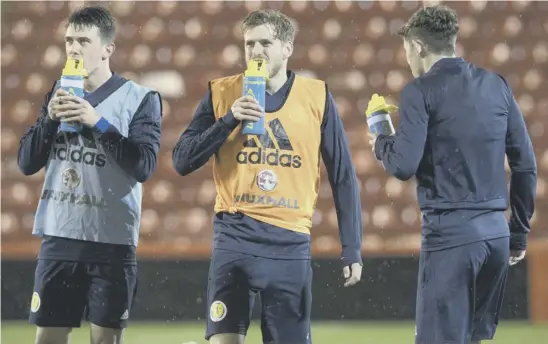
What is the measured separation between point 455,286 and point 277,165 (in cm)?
65

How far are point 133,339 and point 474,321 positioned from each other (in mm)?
2830

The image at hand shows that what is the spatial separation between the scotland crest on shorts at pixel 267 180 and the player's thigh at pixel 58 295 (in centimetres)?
66

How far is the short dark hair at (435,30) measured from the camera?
3.30 metres

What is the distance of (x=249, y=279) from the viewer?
10.7ft

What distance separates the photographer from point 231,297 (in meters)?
3.27

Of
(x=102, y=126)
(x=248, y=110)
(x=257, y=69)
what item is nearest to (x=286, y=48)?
(x=257, y=69)

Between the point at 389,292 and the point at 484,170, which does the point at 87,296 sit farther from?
the point at 389,292

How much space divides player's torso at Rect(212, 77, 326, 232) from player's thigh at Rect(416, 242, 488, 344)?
44 centimetres

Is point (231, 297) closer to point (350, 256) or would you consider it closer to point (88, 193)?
point (350, 256)

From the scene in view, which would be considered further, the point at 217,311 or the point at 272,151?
the point at 272,151

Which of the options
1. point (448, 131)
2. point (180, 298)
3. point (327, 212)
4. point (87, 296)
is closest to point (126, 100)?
point (87, 296)

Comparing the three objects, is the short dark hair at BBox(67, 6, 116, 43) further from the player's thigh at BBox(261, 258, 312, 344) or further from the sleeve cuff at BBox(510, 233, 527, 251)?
the sleeve cuff at BBox(510, 233, 527, 251)

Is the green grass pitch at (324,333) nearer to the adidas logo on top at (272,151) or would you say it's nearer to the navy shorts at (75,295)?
the navy shorts at (75,295)

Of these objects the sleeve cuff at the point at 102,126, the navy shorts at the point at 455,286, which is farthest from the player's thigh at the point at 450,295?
the sleeve cuff at the point at 102,126
